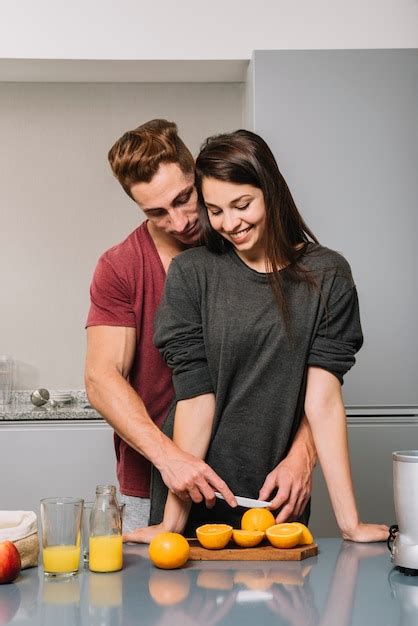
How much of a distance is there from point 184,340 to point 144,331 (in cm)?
40

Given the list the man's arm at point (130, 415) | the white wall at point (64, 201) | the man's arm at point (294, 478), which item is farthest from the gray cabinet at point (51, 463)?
the man's arm at point (294, 478)

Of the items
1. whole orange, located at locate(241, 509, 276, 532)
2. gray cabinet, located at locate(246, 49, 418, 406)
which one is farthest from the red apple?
gray cabinet, located at locate(246, 49, 418, 406)

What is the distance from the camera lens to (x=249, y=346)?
6.07ft

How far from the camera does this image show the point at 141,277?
2.21 metres

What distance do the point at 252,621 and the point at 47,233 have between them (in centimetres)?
299

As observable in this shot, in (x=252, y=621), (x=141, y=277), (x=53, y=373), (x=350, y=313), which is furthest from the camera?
(x=53, y=373)

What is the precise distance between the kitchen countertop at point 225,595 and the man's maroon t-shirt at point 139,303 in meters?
0.79

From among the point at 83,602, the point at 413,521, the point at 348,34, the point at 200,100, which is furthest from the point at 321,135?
the point at 83,602

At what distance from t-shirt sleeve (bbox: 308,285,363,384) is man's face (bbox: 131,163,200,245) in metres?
0.41

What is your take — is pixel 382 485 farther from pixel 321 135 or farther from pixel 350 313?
pixel 350 313

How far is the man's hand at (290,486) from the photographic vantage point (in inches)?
70.3

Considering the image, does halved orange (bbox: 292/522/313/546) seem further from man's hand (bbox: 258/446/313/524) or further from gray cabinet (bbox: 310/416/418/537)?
gray cabinet (bbox: 310/416/418/537)

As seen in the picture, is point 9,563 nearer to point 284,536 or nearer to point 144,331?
point 284,536

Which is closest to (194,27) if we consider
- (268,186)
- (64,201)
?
(64,201)
